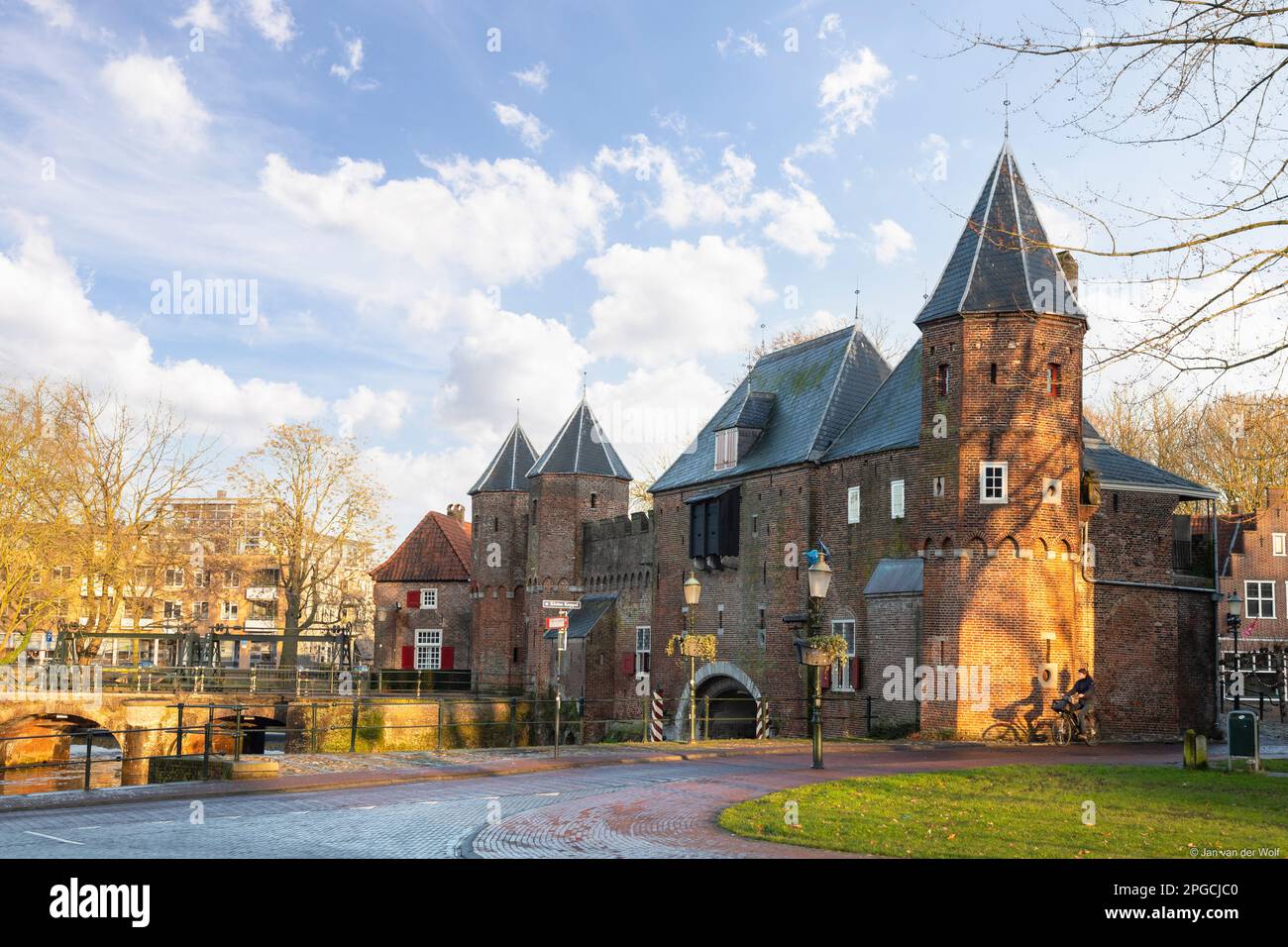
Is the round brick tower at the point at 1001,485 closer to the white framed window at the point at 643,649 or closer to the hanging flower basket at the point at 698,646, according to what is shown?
the hanging flower basket at the point at 698,646

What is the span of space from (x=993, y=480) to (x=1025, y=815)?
51.2ft

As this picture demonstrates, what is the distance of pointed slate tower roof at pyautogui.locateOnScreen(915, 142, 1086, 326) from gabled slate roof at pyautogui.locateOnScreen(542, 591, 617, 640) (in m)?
19.3

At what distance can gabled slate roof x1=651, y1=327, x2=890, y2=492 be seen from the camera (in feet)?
114

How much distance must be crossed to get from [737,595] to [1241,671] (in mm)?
18085

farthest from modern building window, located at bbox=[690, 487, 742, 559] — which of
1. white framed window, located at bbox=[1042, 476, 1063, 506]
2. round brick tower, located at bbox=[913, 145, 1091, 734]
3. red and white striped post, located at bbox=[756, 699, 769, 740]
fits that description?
white framed window, located at bbox=[1042, 476, 1063, 506]

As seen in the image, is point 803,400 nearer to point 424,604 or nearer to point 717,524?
point 717,524

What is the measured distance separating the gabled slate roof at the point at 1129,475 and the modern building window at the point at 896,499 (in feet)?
15.0

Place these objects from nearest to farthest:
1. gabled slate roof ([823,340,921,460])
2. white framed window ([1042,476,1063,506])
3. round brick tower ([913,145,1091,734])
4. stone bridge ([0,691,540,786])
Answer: round brick tower ([913,145,1091,734]) < white framed window ([1042,476,1063,506]) < gabled slate roof ([823,340,921,460]) < stone bridge ([0,691,540,786])

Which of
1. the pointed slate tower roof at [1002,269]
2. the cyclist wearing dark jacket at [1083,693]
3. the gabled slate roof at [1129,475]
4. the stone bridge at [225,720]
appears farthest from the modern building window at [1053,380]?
the stone bridge at [225,720]

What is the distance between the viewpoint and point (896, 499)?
2969 centimetres

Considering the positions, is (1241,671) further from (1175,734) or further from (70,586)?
(70,586)

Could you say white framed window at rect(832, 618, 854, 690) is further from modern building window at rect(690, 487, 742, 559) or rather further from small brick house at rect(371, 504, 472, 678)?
small brick house at rect(371, 504, 472, 678)

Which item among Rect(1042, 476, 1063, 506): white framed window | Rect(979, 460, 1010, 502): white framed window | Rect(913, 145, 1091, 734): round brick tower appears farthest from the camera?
Rect(1042, 476, 1063, 506): white framed window

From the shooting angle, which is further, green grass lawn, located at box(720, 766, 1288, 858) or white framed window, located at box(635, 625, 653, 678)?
white framed window, located at box(635, 625, 653, 678)
